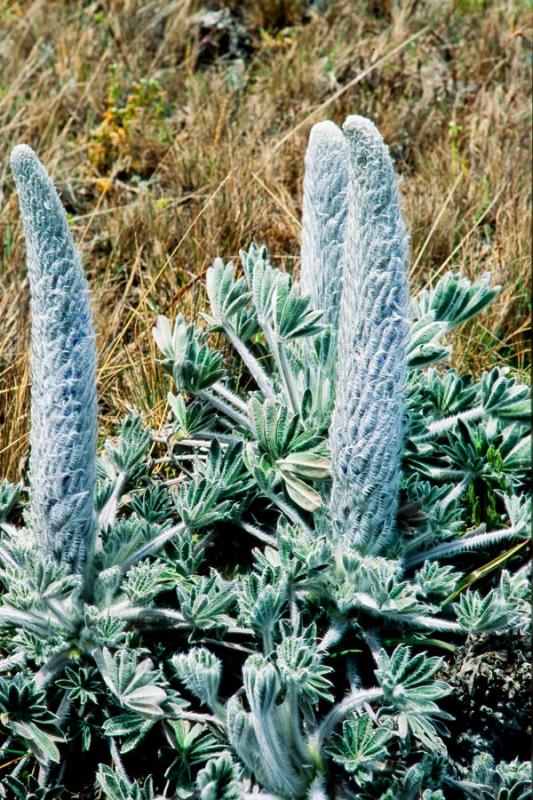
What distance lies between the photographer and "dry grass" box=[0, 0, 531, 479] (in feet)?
10.0

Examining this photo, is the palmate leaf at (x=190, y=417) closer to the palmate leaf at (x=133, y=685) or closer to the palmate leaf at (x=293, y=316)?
the palmate leaf at (x=293, y=316)

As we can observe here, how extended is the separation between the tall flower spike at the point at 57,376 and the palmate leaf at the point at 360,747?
24.4 inches

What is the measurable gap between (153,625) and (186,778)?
319 millimetres

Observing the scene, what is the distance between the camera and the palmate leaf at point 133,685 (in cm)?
179

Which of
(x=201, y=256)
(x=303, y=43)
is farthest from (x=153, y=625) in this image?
(x=303, y=43)

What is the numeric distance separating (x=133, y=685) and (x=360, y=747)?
43cm

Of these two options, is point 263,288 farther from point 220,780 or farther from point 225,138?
point 225,138

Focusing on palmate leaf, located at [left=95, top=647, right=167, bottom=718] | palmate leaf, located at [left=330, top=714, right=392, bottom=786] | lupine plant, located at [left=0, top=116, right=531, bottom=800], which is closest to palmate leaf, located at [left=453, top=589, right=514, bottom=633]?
lupine plant, located at [left=0, top=116, right=531, bottom=800]

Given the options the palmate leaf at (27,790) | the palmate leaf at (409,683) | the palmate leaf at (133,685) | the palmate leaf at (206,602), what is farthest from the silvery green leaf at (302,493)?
the palmate leaf at (27,790)

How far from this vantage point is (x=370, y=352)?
1778mm

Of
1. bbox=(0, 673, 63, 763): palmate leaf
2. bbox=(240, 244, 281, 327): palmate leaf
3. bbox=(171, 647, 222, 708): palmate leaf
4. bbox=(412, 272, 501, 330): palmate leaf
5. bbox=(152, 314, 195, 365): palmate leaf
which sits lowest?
bbox=(0, 673, 63, 763): palmate leaf

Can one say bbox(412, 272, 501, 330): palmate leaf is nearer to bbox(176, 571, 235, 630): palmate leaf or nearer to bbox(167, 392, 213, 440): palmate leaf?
bbox(167, 392, 213, 440): palmate leaf

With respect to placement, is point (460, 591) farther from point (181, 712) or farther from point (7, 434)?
point (7, 434)

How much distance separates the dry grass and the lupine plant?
58 cm
